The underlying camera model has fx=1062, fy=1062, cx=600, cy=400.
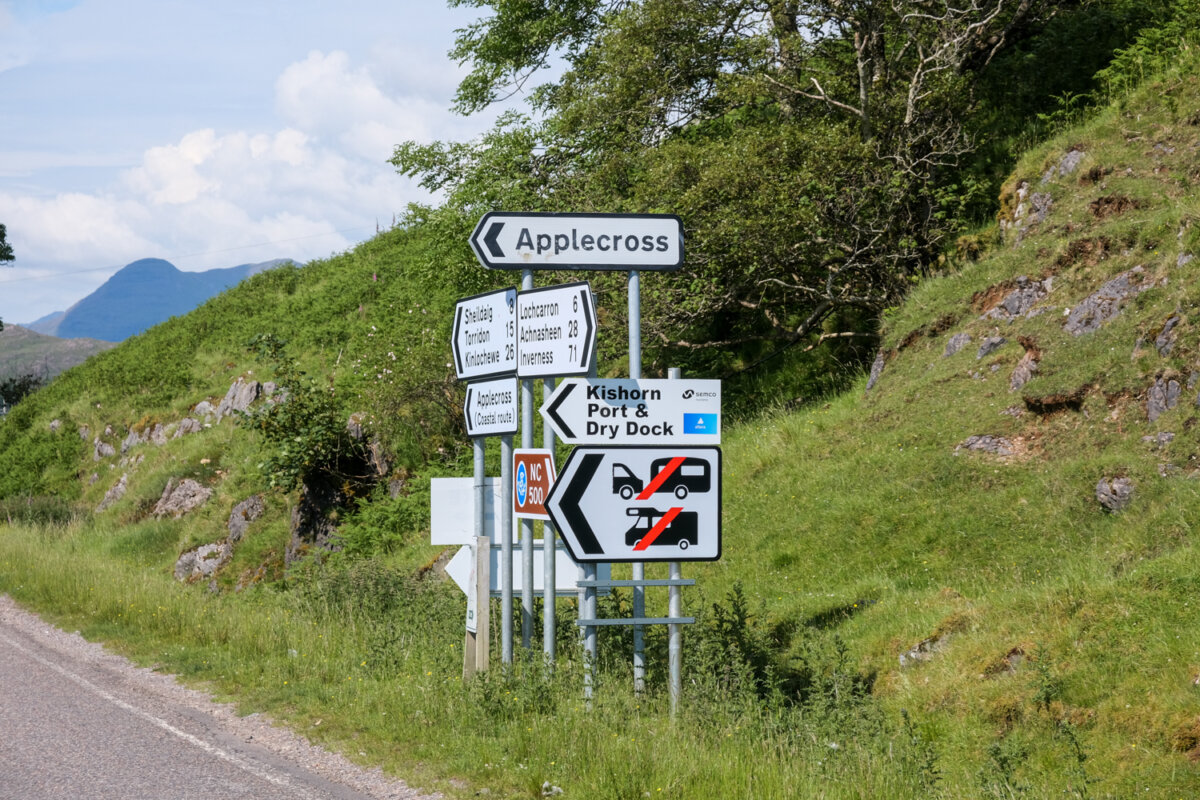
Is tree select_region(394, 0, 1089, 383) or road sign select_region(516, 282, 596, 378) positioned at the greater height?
tree select_region(394, 0, 1089, 383)

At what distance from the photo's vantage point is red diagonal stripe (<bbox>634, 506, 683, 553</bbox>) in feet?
21.3

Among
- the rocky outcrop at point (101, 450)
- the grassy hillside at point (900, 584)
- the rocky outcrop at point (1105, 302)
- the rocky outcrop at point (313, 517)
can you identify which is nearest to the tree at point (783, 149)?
the grassy hillside at point (900, 584)

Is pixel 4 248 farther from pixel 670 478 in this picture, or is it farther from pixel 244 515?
pixel 670 478

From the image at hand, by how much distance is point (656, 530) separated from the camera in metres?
6.50

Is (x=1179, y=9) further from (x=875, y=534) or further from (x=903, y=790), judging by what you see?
(x=903, y=790)

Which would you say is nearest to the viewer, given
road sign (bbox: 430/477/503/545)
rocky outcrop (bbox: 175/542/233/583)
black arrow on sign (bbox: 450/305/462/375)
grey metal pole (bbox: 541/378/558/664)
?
grey metal pole (bbox: 541/378/558/664)

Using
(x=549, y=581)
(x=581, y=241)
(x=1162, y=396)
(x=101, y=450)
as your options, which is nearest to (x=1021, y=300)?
(x=1162, y=396)

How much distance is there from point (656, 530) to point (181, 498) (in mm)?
23109

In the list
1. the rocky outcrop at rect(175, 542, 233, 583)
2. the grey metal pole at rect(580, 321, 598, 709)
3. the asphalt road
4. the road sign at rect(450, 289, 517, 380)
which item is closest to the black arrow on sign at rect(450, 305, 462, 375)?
the road sign at rect(450, 289, 517, 380)

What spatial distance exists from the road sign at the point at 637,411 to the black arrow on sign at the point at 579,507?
28 cm

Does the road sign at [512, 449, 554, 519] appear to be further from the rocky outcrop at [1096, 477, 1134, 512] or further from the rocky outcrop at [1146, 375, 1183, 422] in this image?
the rocky outcrop at [1146, 375, 1183, 422]

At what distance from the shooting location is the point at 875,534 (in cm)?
1166

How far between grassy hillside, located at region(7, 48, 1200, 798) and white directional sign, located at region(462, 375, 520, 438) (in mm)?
1923

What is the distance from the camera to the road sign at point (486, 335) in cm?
830
